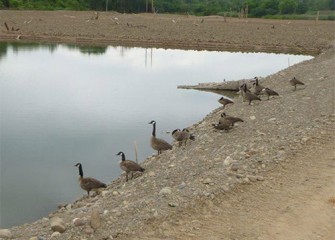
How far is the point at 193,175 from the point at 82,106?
13.6 metres

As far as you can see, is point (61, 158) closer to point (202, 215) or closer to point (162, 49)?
point (202, 215)

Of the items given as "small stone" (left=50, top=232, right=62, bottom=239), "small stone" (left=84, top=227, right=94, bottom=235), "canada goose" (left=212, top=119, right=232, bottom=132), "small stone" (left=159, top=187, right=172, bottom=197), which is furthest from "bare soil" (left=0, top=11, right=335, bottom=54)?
"small stone" (left=84, top=227, right=94, bottom=235)

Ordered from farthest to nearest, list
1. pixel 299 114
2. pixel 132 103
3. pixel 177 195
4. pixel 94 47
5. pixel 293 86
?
pixel 94 47, pixel 132 103, pixel 293 86, pixel 299 114, pixel 177 195

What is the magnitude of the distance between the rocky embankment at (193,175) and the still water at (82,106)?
178 centimetres

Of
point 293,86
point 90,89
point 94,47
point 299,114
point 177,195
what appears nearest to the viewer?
point 177,195

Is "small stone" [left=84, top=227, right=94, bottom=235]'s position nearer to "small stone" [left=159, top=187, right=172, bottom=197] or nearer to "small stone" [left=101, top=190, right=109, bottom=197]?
"small stone" [left=159, top=187, right=172, bottom=197]

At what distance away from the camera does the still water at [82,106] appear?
46.6ft

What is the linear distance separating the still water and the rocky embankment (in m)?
1.78

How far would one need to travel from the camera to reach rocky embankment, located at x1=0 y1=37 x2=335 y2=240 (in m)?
8.80

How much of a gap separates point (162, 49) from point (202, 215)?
3985cm

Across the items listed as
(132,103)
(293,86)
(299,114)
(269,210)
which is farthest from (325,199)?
(132,103)

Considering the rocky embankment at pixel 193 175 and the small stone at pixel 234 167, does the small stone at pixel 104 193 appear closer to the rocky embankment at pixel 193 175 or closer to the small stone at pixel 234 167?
the rocky embankment at pixel 193 175

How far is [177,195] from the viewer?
9.52 metres

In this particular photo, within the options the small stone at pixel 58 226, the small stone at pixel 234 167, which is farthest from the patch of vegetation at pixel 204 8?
the small stone at pixel 58 226
